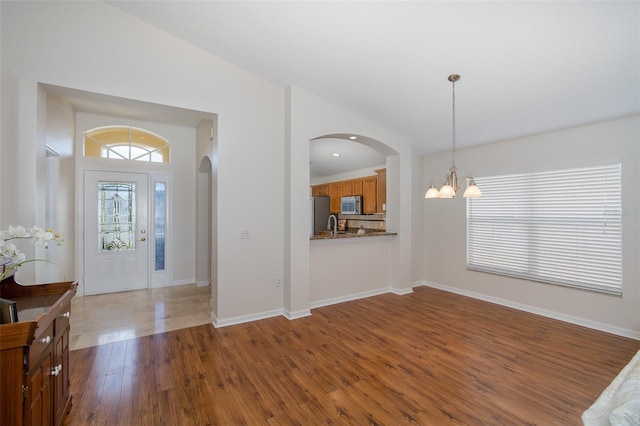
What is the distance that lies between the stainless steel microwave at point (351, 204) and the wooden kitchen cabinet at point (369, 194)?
117 mm

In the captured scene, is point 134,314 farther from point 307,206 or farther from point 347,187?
point 347,187

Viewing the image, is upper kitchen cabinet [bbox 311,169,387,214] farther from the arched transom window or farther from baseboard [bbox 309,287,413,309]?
the arched transom window

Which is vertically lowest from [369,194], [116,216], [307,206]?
[116,216]

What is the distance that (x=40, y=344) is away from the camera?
4.83 ft

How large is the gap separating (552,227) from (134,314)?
5826 millimetres

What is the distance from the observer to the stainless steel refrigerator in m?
8.04

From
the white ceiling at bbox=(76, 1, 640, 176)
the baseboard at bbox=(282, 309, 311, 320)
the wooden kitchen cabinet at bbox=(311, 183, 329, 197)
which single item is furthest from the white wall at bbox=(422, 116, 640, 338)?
the wooden kitchen cabinet at bbox=(311, 183, 329, 197)

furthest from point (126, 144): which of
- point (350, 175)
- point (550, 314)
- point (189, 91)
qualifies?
point (550, 314)

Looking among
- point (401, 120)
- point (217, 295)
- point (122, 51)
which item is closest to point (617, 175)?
point (401, 120)

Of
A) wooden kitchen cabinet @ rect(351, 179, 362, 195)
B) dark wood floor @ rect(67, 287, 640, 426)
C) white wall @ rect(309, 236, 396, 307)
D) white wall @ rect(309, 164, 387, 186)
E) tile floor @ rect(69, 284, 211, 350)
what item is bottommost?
dark wood floor @ rect(67, 287, 640, 426)

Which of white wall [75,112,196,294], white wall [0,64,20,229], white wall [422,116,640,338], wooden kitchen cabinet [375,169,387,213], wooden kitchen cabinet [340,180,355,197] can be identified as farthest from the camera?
wooden kitchen cabinet [340,180,355,197]

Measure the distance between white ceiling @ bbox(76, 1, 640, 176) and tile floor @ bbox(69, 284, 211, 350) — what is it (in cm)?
341

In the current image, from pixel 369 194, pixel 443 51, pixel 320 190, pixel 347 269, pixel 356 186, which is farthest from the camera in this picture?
pixel 320 190

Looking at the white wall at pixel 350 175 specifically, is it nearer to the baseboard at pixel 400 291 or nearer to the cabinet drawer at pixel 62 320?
the baseboard at pixel 400 291
